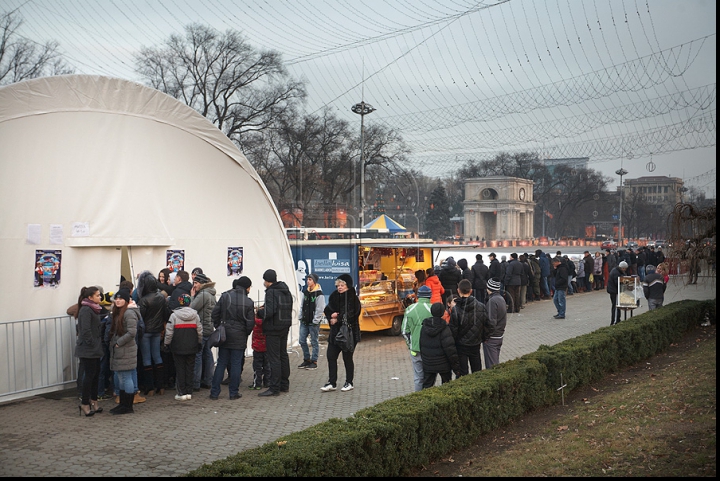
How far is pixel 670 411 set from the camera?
25.0 feet

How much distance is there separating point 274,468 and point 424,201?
61475 millimetres

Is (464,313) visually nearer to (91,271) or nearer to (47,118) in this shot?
(91,271)

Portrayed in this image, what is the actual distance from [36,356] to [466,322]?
6.60 metres

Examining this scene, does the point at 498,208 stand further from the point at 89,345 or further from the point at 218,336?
the point at 89,345

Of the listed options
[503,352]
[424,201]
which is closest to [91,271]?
[503,352]

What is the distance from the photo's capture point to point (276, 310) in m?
9.78

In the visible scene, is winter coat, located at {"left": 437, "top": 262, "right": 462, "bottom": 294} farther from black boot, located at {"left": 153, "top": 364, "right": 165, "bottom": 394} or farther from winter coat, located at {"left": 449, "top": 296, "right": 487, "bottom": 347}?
black boot, located at {"left": 153, "top": 364, "right": 165, "bottom": 394}

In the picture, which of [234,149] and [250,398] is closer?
[250,398]

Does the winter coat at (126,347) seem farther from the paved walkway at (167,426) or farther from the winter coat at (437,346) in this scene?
the winter coat at (437,346)

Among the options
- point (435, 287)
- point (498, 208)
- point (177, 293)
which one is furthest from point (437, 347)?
point (498, 208)

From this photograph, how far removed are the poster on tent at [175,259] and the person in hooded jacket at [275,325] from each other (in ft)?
9.74

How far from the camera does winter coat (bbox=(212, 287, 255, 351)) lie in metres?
9.66

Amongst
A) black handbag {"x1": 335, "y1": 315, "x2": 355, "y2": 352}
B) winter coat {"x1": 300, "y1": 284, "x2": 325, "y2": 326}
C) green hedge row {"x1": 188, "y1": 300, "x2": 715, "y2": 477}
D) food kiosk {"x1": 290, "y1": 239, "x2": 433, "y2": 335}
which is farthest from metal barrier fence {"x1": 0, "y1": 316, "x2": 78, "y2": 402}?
food kiosk {"x1": 290, "y1": 239, "x2": 433, "y2": 335}

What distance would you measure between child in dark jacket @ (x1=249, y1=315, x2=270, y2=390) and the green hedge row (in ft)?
12.0
